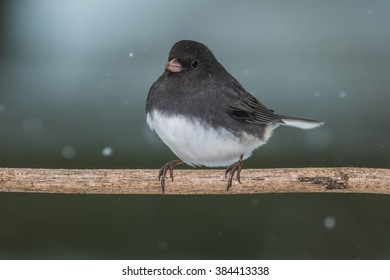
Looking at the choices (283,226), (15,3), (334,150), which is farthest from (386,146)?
(15,3)

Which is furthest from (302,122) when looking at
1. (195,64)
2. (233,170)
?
(195,64)

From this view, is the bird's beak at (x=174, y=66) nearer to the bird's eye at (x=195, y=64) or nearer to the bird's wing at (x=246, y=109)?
the bird's eye at (x=195, y=64)

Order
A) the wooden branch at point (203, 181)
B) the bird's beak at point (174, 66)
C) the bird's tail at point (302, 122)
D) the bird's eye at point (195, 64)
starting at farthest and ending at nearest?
the bird's tail at point (302, 122), the bird's eye at point (195, 64), the bird's beak at point (174, 66), the wooden branch at point (203, 181)

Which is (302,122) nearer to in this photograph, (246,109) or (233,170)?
(246,109)

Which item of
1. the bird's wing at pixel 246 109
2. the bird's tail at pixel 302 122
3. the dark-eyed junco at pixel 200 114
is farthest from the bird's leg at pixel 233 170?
the bird's tail at pixel 302 122

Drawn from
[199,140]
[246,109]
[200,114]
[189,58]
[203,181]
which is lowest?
[203,181]

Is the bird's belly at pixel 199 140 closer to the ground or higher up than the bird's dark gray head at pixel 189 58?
closer to the ground
